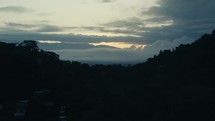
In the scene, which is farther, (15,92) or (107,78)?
(107,78)

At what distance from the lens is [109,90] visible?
29.7 metres

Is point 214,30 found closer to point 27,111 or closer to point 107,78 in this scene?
point 107,78

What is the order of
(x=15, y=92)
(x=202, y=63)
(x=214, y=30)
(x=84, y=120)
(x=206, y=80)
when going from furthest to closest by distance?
(x=214, y=30) < (x=202, y=63) < (x=206, y=80) < (x=15, y=92) < (x=84, y=120)

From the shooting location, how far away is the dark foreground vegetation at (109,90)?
2428 centimetres

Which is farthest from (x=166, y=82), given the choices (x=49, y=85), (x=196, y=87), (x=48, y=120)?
(x=48, y=120)

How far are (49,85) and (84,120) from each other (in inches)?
313

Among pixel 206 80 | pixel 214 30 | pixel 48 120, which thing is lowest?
pixel 48 120

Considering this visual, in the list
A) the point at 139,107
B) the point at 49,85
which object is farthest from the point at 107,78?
the point at 139,107

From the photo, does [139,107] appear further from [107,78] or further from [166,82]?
[107,78]

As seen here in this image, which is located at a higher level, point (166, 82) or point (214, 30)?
point (214, 30)

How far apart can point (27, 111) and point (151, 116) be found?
6.34 meters

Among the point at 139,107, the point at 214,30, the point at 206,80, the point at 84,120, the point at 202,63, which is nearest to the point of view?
the point at 84,120

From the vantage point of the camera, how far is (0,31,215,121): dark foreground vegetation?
79.7ft

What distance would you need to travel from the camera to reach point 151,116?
78.3 ft
